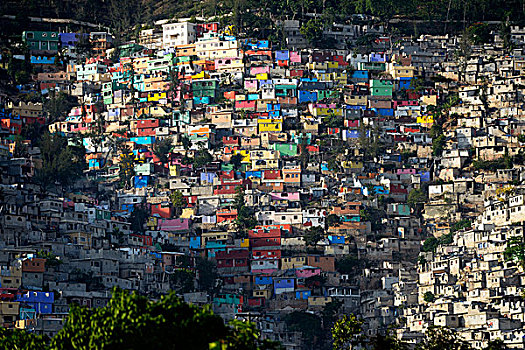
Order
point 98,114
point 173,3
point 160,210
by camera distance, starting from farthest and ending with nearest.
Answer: point 173,3 → point 98,114 → point 160,210

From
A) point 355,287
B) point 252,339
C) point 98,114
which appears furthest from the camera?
point 98,114

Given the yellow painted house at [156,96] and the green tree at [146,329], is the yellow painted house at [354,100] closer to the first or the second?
the yellow painted house at [156,96]

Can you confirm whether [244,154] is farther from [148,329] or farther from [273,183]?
[148,329]

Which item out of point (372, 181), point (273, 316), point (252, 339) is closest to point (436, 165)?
point (372, 181)

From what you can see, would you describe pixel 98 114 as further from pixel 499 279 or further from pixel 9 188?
pixel 499 279

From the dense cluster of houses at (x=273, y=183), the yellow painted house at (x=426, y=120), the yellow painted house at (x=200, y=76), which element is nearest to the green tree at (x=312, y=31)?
the dense cluster of houses at (x=273, y=183)

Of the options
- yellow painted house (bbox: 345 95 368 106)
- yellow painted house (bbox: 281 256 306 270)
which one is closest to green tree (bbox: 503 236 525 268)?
yellow painted house (bbox: 281 256 306 270)
